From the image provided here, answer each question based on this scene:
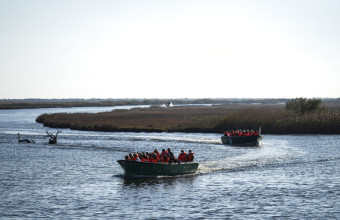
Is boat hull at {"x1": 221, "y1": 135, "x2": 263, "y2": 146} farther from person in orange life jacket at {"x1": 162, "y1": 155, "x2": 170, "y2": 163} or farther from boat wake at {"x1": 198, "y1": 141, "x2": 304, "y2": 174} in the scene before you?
person in orange life jacket at {"x1": 162, "y1": 155, "x2": 170, "y2": 163}

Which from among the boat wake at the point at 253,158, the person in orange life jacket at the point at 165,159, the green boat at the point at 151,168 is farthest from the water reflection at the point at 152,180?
the boat wake at the point at 253,158

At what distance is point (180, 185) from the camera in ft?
126

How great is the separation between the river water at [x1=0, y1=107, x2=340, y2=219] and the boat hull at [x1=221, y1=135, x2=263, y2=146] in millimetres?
1871

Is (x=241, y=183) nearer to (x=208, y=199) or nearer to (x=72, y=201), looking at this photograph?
(x=208, y=199)

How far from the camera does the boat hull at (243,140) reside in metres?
66.1

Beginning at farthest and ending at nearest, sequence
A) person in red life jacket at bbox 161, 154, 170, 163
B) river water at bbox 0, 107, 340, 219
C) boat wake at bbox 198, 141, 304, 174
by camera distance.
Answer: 1. boat wake at bbox 198, 141, 304, 174
2. person in red life jacket at bbox 161, 154, 170, 163
3. river water at bbox 0, 107, 340, 219

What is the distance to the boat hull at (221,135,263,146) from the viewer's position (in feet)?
217

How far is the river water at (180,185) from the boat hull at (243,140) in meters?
1.87

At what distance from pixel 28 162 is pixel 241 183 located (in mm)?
23283

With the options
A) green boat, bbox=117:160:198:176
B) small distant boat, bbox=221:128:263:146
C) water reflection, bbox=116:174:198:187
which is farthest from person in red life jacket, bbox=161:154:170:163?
small distant boat, bbox=221:128:263:146

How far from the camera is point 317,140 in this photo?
7081 centimetres

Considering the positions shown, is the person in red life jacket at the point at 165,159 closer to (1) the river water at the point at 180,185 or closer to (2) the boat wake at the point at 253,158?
(1) the river water at the point at 180,185

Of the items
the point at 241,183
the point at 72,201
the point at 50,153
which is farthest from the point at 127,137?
the point at 72,201

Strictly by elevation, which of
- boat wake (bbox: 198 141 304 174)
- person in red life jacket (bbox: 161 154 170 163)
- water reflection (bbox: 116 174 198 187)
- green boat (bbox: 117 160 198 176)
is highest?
person in red life jacket (bbox: 161 154 170 163)
